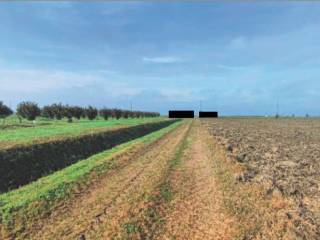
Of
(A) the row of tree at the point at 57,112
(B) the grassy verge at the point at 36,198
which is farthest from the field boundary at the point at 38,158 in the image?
(A) the row of tree at the point at 57,112

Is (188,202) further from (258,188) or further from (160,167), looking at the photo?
(160,167)

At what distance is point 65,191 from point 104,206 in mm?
2912

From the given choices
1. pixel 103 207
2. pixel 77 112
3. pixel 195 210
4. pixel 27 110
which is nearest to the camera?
pixel 195 210

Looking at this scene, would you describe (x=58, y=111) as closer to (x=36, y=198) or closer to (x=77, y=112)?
(x=77, y=112)

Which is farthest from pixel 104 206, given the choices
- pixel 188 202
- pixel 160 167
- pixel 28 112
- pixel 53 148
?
pixel 28 112

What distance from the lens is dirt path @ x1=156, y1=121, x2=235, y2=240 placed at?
31.1 feet

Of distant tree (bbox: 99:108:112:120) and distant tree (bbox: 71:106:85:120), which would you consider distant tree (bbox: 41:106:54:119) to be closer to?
distant tree (bbox: 71:106:85:120)

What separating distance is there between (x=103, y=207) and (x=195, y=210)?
265 centimetres

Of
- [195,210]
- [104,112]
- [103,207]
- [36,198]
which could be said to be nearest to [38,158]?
[36,198]

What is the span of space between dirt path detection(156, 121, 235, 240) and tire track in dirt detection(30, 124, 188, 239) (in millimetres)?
1052

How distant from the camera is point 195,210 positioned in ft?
37.7

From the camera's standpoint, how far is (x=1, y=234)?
981 cm

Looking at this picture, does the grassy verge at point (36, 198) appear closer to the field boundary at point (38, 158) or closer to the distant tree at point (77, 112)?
the field boundary at point (38, 158)

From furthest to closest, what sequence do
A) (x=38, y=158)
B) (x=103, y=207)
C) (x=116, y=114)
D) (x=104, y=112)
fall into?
(x=116, y=114) < (x=104, y=112) < (x=38, y=158) < (x=103, y=207)
